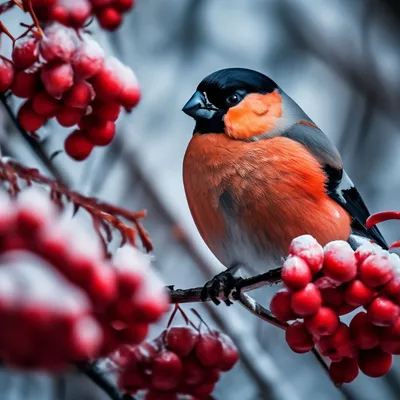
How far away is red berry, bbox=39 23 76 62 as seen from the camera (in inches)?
37.0

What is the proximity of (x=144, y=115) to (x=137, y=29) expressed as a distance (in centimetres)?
42

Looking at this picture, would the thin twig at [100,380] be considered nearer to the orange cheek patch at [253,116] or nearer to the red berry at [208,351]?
the red berry at [208,351]

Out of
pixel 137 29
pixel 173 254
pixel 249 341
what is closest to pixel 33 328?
pixel 249 341

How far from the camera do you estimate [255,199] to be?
5.16 ft

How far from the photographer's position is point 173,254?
3.30 metres

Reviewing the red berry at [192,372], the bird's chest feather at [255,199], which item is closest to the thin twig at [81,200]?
the red berry at [192,372]

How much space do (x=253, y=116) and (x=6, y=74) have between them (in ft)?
2.56

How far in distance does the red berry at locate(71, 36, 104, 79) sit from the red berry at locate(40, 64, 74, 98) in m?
0.01

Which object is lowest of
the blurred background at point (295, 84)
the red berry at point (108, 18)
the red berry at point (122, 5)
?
the blurred background at point (295, 84)

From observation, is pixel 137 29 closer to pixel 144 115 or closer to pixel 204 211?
pixel 144 115

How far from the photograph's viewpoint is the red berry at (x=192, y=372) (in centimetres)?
117

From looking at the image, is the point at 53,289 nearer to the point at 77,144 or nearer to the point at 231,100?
the point at 77,144

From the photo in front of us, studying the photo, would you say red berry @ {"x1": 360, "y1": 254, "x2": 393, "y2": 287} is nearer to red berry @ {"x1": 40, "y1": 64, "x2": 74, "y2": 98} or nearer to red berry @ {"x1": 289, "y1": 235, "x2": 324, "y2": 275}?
red berry @ {"x1": 289, "y1": 235, "x2": 324, "y2": 275}

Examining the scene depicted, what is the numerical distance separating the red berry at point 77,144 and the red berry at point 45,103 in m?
0.08
